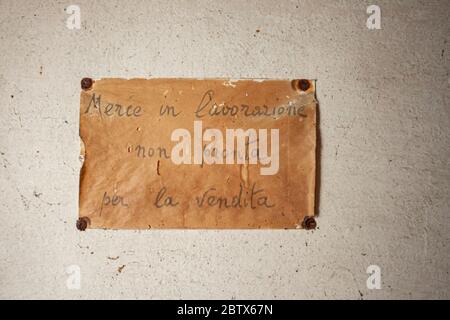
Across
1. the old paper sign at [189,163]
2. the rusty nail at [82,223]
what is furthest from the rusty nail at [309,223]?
the rusty nail at [82,223]

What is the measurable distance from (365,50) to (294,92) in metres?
0.16

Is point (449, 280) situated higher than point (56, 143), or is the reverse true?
point (56, 143)

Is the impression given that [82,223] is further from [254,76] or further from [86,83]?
[254,76]

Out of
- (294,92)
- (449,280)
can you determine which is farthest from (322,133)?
(449,280)

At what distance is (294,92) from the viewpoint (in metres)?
0.70

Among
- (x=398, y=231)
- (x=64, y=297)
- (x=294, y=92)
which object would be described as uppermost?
(x=294, y=92)

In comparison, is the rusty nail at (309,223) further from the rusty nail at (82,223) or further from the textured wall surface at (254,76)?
the rusty nail at (82,223)

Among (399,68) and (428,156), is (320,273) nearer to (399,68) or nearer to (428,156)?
A: (428,156)

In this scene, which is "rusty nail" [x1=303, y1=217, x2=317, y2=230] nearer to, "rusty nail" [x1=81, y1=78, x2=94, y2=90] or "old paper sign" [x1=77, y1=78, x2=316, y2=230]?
"old paper sign" [x1=77, y1=78, x2=316, y2=230]

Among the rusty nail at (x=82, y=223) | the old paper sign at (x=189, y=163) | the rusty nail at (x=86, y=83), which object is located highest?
the rusty nail at (x=86, y=83)

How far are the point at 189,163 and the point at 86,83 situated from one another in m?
0.25

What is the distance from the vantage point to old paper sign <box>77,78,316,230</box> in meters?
0.69

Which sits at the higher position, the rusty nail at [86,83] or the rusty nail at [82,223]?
the rusty nail at [86,83]

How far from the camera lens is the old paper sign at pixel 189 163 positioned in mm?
694
